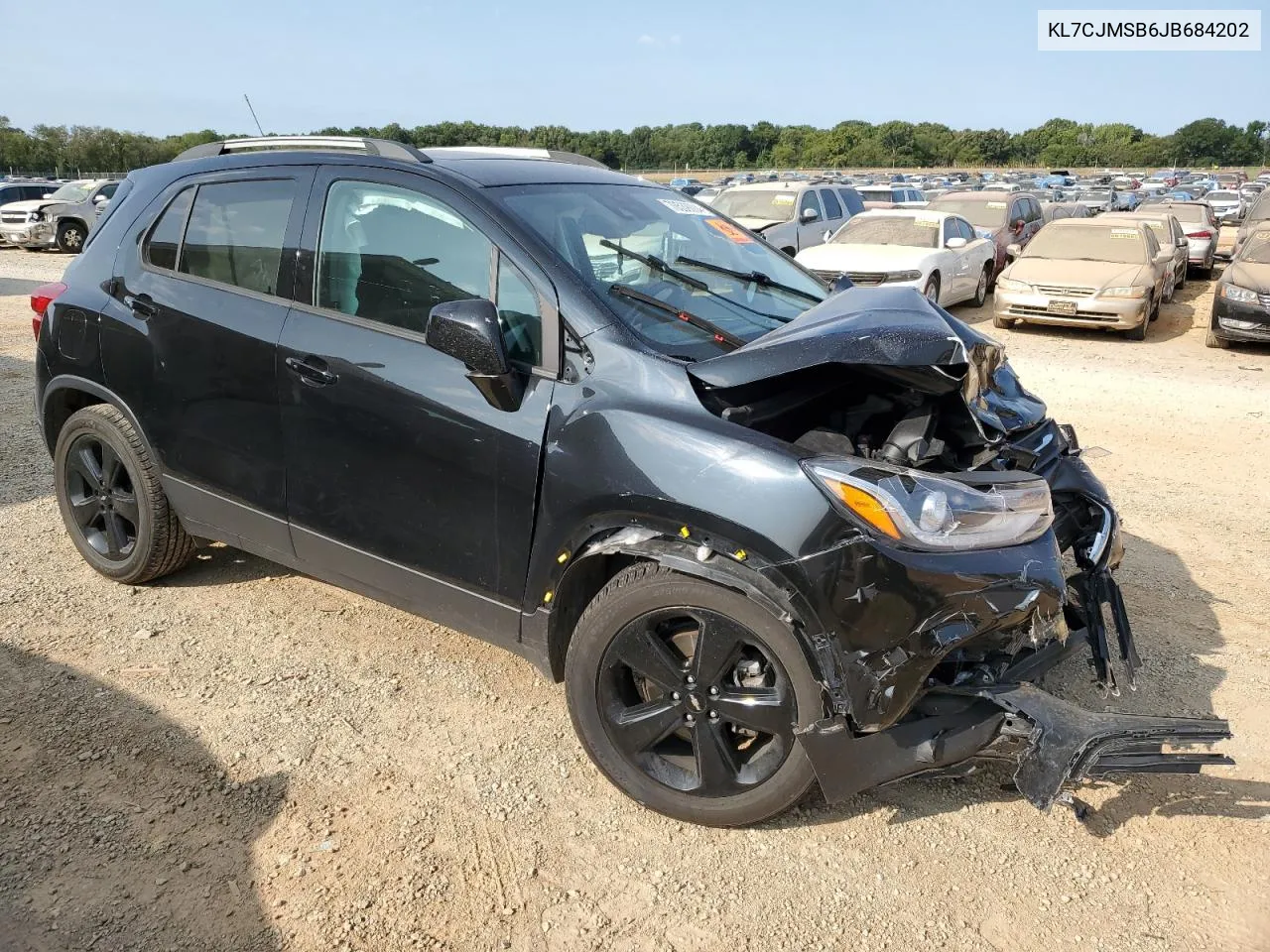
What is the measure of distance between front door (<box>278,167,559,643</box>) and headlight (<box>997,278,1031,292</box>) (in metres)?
10.6

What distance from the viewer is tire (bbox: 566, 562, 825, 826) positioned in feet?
8.42

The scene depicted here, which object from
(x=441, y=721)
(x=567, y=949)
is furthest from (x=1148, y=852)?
(x=441, y=721)

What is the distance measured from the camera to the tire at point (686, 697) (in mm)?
2566

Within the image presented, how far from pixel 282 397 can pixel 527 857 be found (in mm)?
1815

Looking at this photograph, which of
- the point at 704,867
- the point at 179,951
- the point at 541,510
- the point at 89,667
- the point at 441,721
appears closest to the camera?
the point at 179,951

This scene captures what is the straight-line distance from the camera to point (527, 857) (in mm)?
2701

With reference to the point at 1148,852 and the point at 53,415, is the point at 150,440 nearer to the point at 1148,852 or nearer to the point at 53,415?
the point at 53,415

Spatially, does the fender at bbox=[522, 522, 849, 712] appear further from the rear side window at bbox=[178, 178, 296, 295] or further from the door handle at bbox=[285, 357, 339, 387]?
the rear side window at bbox=[178, 178, 296, 295]

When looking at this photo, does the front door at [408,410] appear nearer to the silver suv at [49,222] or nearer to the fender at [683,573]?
the fender at [683,573]

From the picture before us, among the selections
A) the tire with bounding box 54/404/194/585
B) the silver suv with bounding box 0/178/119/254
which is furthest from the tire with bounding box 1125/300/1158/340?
the silver suv with bounding box 0/178/119/254

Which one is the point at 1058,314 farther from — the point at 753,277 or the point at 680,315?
the point at 680,315

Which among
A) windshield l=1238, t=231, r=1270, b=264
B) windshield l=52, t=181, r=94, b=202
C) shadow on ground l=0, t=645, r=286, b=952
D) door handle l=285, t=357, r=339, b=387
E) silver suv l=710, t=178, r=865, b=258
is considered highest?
windshield l=52, t=181, r=94, b=202

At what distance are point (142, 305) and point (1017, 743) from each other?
11.8ft

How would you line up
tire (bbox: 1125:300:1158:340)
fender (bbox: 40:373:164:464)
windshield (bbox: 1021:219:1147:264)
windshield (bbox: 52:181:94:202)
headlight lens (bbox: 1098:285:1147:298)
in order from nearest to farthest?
1. fender (bbox: 40:373:164:464)
2. headlight lens (bbox: 1098:285:1147:298)
3. tire (bbox: 1125:300:1158:340)
4. windshield (bbox: 1021:219:1147:264)
5. windshield (bbox: 52:181:94:202)
